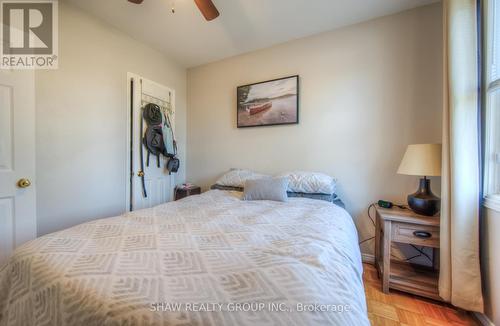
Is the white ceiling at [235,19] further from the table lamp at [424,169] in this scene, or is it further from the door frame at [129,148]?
the table lamp at [424,169]

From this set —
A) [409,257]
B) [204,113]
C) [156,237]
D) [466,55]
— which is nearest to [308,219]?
[156,237]

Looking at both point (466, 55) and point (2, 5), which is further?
point (2, 5)

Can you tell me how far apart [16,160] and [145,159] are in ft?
3.67

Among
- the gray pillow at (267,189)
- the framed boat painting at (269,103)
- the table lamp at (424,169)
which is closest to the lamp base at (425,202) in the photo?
the table lamp at (424,169)

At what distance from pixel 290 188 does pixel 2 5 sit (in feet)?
9.37

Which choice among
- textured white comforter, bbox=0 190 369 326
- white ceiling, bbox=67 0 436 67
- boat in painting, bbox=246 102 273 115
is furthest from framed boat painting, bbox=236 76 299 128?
textured white comforter, bbox=0 190 369 326

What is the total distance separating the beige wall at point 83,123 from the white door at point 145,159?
106mm

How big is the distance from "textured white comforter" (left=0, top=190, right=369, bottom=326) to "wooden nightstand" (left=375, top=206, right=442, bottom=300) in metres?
0.72

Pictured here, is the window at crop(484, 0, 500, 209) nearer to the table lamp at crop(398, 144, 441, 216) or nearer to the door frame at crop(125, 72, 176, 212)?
the table lamp at crop(398, 144, 441, 216)

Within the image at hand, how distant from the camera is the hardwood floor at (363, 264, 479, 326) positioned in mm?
1408

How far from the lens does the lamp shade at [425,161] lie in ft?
5.23

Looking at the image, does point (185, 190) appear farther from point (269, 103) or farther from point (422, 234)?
point (422, 234)

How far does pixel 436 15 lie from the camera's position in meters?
1.90

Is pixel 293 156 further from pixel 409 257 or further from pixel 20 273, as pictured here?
pixel 20 273
